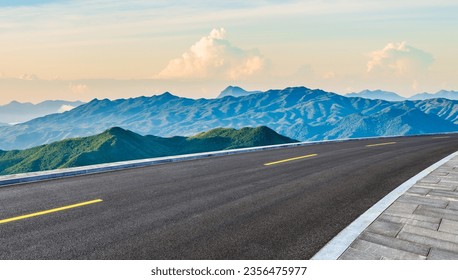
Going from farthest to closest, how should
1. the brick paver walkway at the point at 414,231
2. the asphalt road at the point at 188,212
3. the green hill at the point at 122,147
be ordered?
the green hill at the point at 122,147
the asphalt road at the point at 188,212
the brick paver walkway at the point at 414,231

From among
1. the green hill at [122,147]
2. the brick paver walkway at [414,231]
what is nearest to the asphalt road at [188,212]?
the brick paver walkway at [414,231]

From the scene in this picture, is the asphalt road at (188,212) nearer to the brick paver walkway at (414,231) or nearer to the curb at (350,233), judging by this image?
the curb at (350,233)

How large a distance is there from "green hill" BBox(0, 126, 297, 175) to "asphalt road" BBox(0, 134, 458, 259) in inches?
5045

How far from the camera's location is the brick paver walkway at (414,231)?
4172mm

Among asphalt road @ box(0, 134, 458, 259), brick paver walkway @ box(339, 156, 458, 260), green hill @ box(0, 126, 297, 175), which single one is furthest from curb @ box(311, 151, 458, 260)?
green hill @ box(0, 126, 297, 175)

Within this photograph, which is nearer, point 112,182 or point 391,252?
point 391,252

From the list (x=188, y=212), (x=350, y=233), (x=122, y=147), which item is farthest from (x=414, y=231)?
(x=122, y=147)

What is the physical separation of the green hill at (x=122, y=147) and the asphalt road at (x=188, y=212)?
128 meters

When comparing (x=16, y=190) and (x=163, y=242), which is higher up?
(x=16, y=190)

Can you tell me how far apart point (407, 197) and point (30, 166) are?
158m
